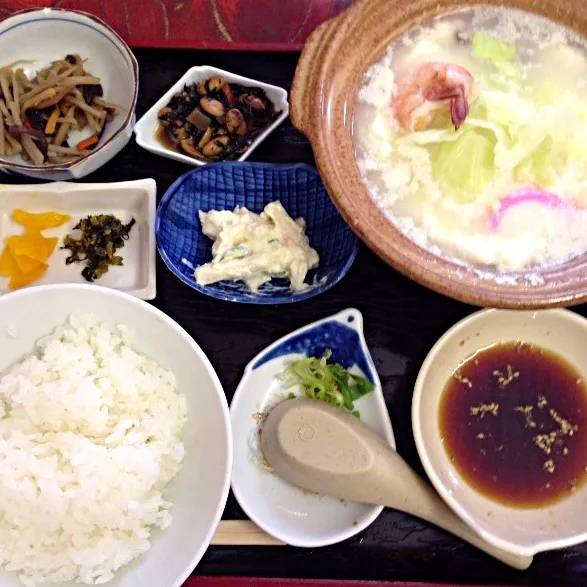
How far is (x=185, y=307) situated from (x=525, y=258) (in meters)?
1.04

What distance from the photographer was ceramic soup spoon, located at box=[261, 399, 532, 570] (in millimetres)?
1753

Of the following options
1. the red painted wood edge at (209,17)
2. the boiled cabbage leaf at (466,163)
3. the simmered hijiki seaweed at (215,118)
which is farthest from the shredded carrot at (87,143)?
the boiled cabbage leaf at (466,163)

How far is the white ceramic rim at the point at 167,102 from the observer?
205 cm

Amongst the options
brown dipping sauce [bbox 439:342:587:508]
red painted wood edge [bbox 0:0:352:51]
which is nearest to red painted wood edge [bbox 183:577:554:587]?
brown dipping sauce [bbox 439:342:587:508]

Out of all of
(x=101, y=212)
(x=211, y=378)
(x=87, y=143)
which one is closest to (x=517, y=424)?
(x=211, y=378)

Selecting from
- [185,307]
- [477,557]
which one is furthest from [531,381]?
[185,307]

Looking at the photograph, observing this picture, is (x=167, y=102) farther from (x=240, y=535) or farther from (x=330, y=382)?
(x=240, y=535)

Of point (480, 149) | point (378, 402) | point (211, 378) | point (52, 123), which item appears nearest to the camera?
point (480, 149)

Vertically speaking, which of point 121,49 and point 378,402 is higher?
point 121,49

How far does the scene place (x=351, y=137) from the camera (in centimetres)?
168

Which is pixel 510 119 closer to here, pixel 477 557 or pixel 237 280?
pixel 237 280

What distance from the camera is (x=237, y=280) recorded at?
201 cm

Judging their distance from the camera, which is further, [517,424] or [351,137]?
[517,424]

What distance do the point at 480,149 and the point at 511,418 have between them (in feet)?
2.83
